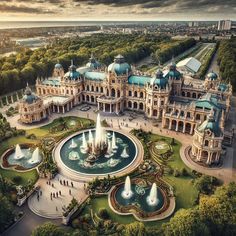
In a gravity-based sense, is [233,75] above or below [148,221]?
above

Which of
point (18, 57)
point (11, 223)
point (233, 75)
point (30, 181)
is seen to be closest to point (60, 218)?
point (11, 223)

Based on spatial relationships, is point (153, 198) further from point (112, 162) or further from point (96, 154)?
point (96, 154)

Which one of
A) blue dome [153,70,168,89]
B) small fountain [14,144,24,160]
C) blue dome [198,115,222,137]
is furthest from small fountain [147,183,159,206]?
blue dome [153,70,168,89]

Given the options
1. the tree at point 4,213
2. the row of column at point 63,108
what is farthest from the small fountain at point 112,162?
the row of column at point 63,108

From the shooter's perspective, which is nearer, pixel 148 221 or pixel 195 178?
pixel 148 221

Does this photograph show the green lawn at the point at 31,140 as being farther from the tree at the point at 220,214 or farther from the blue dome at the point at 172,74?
the tree at the point at 220,214

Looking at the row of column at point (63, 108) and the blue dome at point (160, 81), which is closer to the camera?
the blue dome at point (160, 81)

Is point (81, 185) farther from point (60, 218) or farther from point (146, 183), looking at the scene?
point (146, 183)
